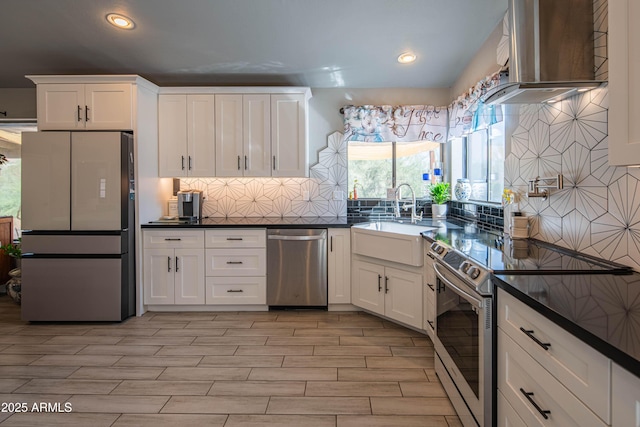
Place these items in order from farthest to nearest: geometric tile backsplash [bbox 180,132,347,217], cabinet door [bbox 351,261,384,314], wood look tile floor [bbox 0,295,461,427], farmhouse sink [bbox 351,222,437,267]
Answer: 1. geometric tile backsplash [bbox 180,132,347,217]
2. cabinet door [bbox 351,261,384,314]
3. farmhouse sink [bbox 351,222,437,267]
4. wood look tile floor [bbox 0,295,461,427]

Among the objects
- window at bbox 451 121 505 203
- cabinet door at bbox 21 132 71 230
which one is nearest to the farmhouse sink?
window at bbox 451 121 505 203

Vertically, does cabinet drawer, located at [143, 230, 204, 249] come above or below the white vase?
below

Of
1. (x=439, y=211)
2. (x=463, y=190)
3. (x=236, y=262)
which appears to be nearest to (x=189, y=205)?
(x=236, y=262)

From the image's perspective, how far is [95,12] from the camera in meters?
2.98

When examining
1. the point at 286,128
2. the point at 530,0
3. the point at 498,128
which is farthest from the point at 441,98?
the point at 530,0

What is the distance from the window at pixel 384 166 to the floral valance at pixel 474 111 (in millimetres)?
532

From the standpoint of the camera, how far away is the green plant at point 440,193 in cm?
403

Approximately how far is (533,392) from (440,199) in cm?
287

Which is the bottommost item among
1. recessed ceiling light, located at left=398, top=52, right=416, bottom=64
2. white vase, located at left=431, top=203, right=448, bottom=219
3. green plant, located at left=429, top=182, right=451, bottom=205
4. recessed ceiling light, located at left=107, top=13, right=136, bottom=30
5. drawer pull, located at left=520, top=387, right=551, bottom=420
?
drawer pull, located at left=520, top=387, right=551, bottom=420

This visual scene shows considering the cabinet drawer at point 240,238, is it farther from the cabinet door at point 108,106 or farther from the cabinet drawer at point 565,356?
the cabinet drawer at point 565,356

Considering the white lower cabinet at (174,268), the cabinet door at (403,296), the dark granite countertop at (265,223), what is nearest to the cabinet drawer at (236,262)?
the white lower cabinet at (174,268)

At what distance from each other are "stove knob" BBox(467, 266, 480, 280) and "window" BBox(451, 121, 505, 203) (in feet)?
5.05

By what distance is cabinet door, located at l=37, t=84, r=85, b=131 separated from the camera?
142 inches

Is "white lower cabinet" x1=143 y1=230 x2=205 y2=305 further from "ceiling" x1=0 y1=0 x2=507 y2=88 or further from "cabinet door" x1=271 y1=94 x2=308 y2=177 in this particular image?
"ceiling" x1=0 y1=0 x2=507 y2=88
